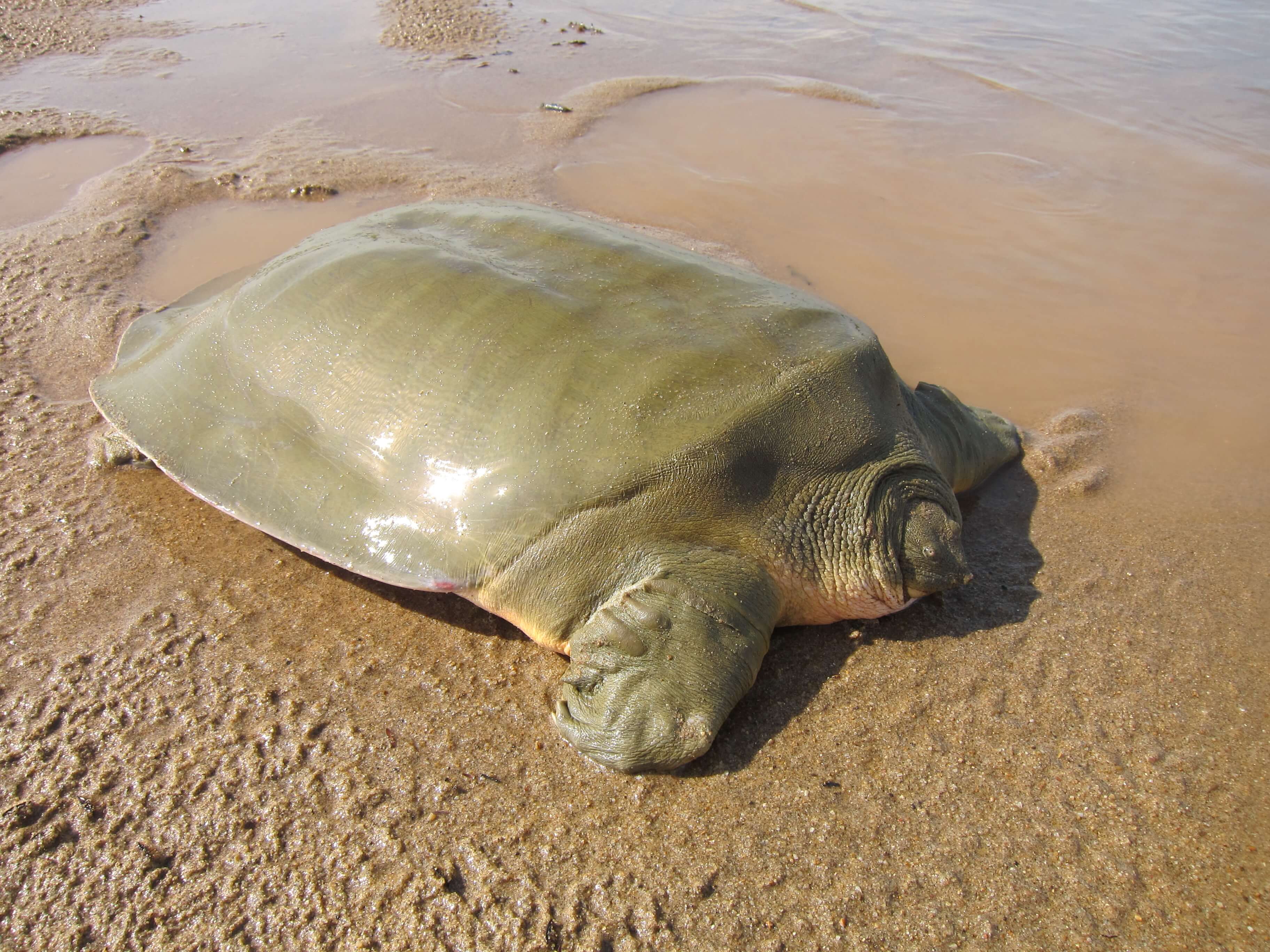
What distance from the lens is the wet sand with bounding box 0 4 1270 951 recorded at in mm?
1691

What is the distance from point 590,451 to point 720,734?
0.84 meters

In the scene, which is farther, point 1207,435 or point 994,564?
point 1207,435

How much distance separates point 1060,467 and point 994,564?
750 millimetres

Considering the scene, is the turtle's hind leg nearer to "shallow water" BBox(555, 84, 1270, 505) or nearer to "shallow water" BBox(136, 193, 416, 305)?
"shallow water" BBox(136, 193, 416, 305)

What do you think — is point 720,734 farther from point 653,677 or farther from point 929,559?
point 929,559

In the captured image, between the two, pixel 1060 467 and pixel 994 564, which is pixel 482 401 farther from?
pixel 1060 467

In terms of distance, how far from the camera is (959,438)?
9.35 ft

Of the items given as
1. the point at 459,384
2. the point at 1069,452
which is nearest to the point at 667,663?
the point at 459,384

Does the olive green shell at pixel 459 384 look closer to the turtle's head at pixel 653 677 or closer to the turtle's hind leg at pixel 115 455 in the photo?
the turtle's hind leg at pixel 115 455

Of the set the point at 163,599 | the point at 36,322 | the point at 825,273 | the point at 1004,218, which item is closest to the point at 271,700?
the point at 163,599

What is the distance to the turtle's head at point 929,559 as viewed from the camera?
2342 millimetres

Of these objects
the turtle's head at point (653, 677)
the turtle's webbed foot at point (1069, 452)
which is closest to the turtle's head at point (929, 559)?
the turtle's head at point (653, 677)

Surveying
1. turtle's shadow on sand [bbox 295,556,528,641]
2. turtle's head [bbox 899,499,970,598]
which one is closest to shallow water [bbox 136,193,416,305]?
turtle's shadow on sand [bbox 295,556,528,641]

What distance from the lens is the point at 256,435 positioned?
2.48 meters
